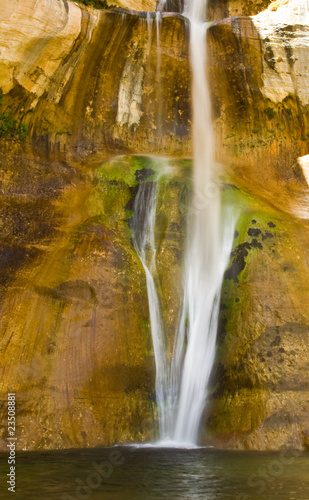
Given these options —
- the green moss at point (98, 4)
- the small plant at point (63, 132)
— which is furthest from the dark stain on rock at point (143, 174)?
the green moss at point (98, 4)

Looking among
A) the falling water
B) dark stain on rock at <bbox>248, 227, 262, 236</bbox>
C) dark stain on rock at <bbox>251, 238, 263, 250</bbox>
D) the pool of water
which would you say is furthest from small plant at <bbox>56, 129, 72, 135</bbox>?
the pool of water

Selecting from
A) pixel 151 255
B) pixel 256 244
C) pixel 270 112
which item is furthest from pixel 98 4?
pixel 256 244

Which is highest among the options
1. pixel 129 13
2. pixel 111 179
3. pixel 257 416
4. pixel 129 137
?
pixel 129 13

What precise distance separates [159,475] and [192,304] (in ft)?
17.7

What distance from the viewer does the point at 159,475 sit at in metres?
7.46

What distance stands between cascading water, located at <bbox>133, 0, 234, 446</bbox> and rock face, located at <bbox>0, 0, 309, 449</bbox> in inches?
10.1

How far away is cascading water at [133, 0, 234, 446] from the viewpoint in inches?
431

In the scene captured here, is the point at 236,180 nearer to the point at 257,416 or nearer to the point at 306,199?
the point at 306,199

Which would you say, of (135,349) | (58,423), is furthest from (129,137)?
(58,423)

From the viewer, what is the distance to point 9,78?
15539 millimetres

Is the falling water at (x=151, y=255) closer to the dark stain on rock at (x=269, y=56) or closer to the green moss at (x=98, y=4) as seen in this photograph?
the dark stain on rock at (x=269, y=56)

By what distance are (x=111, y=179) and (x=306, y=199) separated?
19.9 ft

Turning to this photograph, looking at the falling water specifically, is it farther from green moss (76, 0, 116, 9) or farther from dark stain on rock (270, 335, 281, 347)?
green moss (76, 0, 116, 9)

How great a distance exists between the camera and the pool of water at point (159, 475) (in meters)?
6.43
